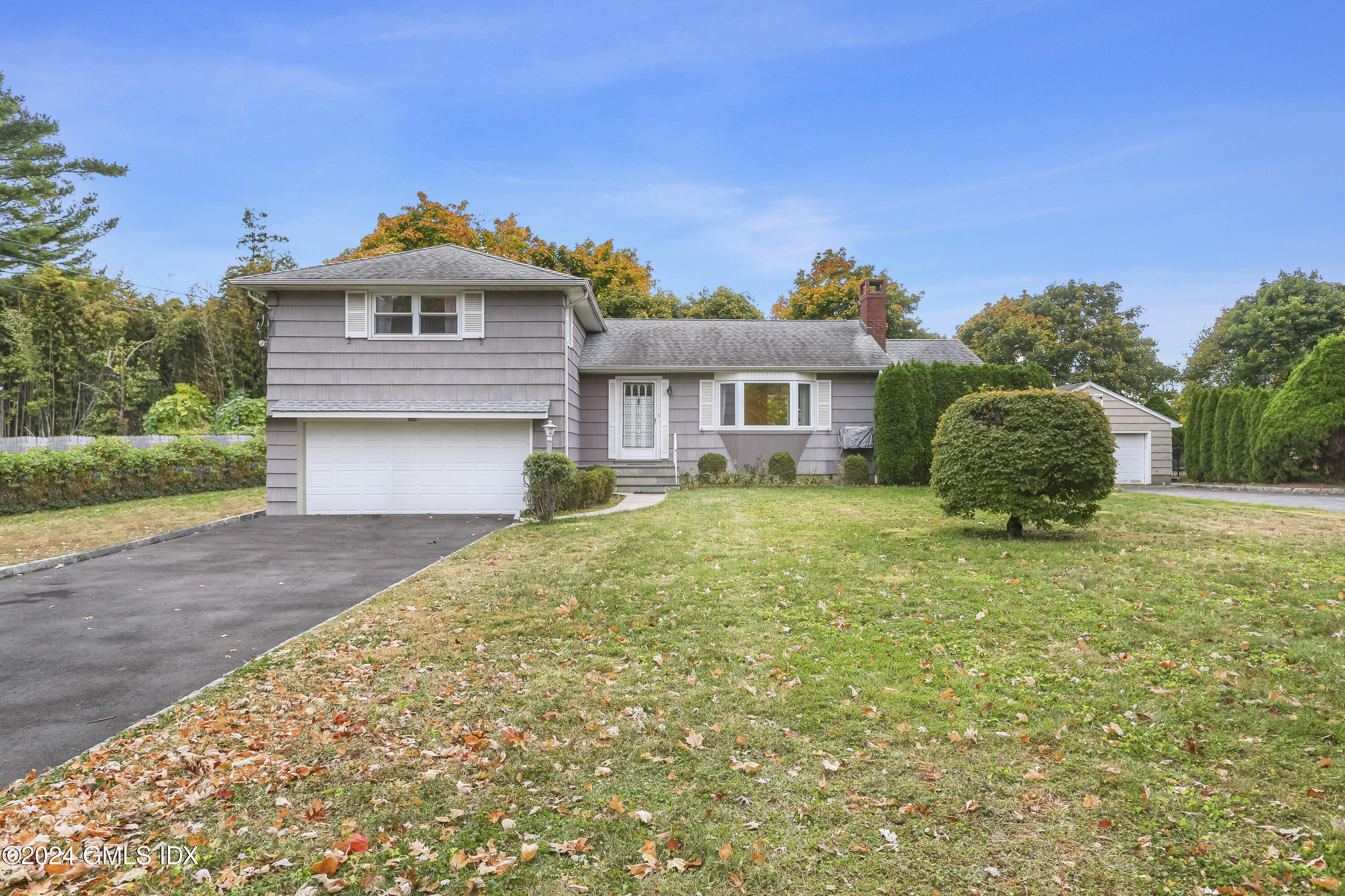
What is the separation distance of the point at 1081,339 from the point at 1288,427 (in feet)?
52.6

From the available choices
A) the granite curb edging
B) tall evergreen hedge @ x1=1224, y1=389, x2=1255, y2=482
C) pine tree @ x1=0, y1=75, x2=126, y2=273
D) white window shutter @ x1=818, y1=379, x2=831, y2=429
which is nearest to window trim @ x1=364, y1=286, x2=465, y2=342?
white window shutter @ x1=818, y1=379, x2=831, y2=429

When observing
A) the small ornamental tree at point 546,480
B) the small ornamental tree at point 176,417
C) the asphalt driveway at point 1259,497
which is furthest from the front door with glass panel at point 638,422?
the small ornamental tree at point 176,417

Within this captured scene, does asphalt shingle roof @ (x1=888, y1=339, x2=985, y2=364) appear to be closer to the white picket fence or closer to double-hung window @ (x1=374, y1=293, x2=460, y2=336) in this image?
double-hung window @ (x1=374, y1=293, x2=460, y2=336)

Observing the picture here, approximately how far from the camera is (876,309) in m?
17.8

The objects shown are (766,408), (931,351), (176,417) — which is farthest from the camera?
(176,417)

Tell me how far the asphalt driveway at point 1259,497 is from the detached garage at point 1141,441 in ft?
3.94

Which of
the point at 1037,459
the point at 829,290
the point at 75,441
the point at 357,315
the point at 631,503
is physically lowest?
the point at 631,503

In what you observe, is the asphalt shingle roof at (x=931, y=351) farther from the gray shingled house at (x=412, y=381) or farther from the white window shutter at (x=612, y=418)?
the gray shingled house at (x=412, y=381)

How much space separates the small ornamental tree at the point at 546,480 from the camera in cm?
1070

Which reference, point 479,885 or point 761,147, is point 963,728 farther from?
point 761,147

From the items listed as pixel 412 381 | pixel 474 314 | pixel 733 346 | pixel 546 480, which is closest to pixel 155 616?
pixel 546 480

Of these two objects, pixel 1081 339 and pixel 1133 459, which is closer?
pixel 1133 459

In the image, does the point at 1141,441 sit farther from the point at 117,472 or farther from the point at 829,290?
the point at 117,472

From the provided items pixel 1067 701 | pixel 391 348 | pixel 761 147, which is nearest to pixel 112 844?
pixel 1067 701
